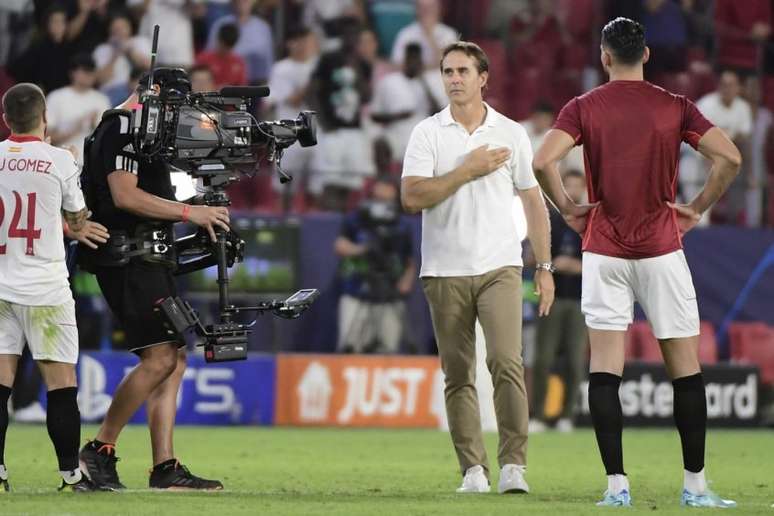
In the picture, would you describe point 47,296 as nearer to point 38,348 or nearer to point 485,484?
point 38,348

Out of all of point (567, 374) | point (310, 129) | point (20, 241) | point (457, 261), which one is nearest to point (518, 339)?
point (457, 261)

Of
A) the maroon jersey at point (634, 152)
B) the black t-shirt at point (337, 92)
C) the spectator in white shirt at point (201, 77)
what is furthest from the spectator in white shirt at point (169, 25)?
the maroon jersey at point (634, 152)

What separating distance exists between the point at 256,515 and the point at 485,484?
72.2 inches

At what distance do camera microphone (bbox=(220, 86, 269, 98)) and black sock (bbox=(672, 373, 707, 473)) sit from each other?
8.63 feet

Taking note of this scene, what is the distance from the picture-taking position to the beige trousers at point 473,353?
8711mm

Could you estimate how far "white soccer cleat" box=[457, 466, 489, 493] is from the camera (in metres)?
8.70

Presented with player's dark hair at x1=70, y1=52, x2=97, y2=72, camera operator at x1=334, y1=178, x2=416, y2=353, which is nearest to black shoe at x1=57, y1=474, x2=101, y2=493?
camera operator at x1=334, y1=178, x2=416, y2=353

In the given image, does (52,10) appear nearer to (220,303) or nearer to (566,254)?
(566,254)

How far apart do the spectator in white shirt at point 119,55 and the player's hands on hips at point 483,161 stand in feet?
30.7

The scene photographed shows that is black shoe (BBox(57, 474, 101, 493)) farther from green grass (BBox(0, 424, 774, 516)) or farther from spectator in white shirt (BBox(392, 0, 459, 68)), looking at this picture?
spectator in white shirt (BBox(392, 0, 459, 68))

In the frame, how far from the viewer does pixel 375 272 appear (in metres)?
17.1

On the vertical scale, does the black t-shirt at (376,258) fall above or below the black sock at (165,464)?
above

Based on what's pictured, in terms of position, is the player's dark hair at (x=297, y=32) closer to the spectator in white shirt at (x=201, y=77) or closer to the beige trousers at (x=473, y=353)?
the spectator in white shirt at (x=201, y=77)

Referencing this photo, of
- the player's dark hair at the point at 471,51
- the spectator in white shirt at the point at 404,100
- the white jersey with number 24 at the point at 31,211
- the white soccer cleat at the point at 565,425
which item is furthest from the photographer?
the spectator in white shirt at the point at 404,100
